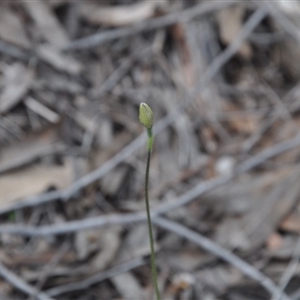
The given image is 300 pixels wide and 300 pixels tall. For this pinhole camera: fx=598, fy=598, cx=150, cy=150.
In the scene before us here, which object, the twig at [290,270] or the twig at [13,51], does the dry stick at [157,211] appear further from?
the twig at [13,51]

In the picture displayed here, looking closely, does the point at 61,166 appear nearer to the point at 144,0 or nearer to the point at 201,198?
the point at 201,198

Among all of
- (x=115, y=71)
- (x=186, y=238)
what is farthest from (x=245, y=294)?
(x=115, y=71)

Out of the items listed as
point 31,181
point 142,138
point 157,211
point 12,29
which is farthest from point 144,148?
point 12,29

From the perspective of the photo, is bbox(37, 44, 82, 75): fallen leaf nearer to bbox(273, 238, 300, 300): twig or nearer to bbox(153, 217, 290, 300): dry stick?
bbox(153, 217, 290, 300): dry stick

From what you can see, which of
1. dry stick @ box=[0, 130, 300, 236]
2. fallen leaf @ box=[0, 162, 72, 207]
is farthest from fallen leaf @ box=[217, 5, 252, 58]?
fallen leaf @ box=[0, 162, 72, 207]

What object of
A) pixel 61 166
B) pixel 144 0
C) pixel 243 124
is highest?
pixel 144 0

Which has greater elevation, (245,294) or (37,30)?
(37,30)

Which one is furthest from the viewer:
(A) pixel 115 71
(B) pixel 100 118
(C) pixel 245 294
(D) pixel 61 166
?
(A) pixel 115 71
